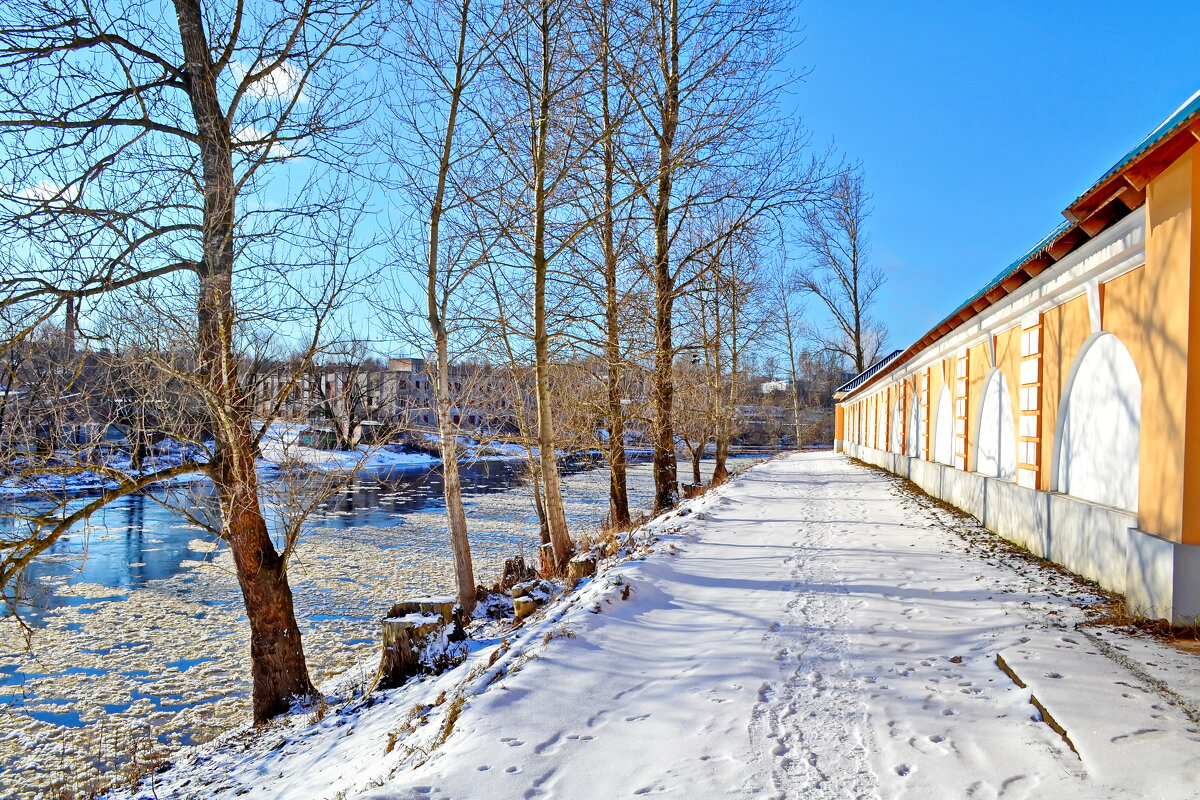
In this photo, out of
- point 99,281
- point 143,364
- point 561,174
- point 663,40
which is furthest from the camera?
point 663,40

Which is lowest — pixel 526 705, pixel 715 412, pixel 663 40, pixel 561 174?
pixel 526 705

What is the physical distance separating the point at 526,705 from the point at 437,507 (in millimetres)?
19035

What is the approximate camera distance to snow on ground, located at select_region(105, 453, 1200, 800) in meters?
2.94

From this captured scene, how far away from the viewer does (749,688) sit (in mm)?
3891

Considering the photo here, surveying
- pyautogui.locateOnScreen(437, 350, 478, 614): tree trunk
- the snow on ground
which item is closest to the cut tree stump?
the snow on ground

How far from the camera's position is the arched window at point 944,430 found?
13148mm

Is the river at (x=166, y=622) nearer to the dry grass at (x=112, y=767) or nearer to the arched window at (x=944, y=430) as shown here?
the dry grass at (x=112, y=767)

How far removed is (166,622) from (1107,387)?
12.5 metres

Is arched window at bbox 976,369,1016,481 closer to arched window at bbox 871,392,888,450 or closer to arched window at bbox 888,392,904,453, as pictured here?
arched window at bbox 888,392,904,453

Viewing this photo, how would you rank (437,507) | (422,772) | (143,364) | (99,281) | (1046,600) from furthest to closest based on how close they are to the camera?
(437,507)
(143,364)
(99,281)
(1046,600)
(422,772)

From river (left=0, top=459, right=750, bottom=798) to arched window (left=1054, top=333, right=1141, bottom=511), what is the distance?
7.76m

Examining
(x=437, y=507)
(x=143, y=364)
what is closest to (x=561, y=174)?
(x=143, y=364)

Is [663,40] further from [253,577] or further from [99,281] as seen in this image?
[253,577]

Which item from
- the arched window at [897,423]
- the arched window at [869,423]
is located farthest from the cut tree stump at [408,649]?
the arched window at [869,423]
